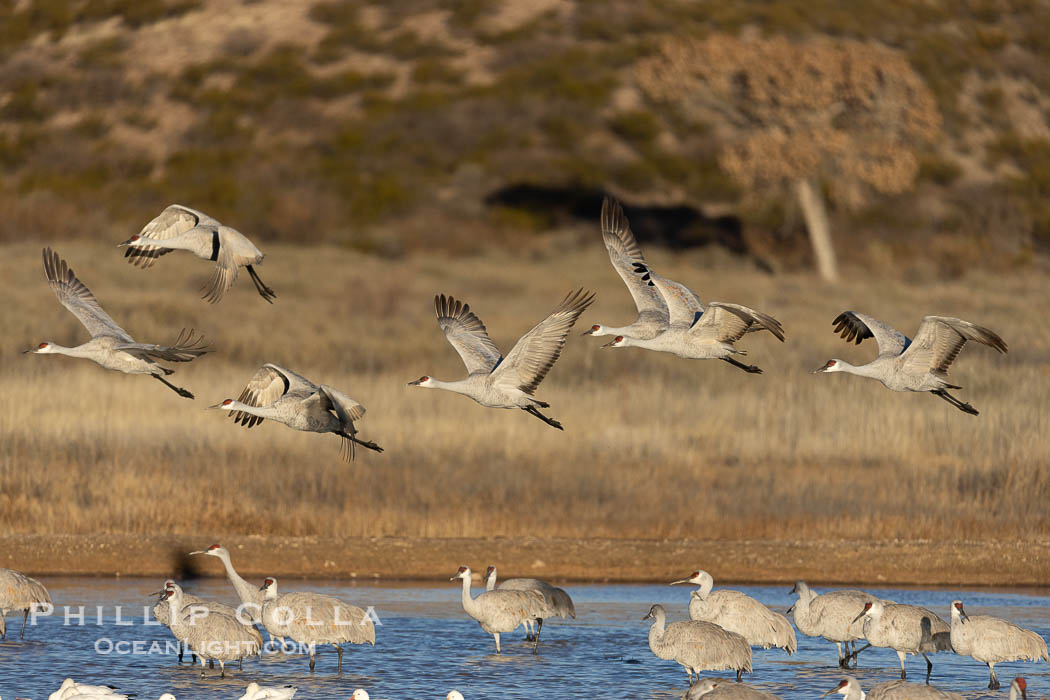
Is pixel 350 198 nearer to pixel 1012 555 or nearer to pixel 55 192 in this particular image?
pixel 55 192

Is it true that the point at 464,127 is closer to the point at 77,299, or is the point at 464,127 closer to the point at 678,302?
the point at 77,299

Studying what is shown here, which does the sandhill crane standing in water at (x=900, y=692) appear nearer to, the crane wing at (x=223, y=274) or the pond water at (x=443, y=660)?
the pond water at (x=443, y=660)

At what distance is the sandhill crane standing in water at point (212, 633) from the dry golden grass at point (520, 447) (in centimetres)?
Result: 700

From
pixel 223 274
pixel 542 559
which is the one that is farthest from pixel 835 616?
pixel 223 274

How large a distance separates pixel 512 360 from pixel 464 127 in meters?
58.5

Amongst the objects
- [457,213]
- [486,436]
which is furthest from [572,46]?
[486,436]

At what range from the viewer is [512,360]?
15.7m

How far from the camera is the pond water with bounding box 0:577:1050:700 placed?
16.4 metres

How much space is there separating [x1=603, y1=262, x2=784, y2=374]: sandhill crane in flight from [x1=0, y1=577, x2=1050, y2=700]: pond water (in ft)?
10.8

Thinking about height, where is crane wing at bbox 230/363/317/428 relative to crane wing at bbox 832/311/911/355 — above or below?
below

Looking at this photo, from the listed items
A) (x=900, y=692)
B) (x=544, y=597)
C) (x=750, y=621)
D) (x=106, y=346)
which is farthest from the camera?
(x=544, y=597)

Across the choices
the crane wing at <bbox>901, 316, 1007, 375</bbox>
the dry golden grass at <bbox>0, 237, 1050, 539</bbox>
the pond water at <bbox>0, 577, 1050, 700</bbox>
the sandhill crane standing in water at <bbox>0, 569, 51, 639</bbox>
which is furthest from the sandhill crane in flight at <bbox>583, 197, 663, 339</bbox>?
the dry golden grass at <bbox>0, 237, 1050, 539</bbox>

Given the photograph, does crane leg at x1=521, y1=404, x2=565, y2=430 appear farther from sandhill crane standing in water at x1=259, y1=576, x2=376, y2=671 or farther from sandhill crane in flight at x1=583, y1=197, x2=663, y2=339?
sandhill crane standing in water at x1=259, y1=576, x2=376, y2=671

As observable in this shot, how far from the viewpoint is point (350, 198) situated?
220 feet
